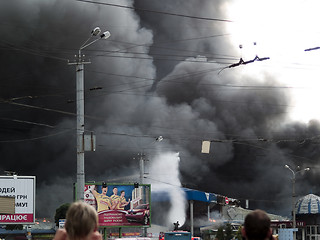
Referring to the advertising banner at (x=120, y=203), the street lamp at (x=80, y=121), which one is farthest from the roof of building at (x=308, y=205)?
the street lamp at (x=80, y=121)

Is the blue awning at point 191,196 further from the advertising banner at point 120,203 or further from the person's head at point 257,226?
the person's head at point 257,226

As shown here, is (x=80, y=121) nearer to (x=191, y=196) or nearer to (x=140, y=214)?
(x=140, y=214)

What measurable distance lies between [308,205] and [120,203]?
48914mm

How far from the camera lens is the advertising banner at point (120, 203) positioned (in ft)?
210

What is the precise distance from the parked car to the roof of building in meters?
45.7

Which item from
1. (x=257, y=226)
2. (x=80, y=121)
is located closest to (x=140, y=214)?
(x=80, y=121)

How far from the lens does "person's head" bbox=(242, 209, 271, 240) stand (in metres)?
5.18

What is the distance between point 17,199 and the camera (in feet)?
124

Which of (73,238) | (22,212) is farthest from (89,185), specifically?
(73,238)

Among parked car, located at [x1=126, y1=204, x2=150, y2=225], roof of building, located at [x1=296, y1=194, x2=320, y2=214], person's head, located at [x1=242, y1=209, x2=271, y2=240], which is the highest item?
roof of building, located at [x1=296, y1=194, x2=320, y2=214]

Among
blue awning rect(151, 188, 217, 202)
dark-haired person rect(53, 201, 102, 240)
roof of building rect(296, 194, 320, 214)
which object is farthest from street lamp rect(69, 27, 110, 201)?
roof of building rect(296, 194, 320, 214)

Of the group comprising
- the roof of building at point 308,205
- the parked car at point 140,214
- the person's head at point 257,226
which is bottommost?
the person's head at point 257,226

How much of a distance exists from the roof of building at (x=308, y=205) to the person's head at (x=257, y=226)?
101762mm

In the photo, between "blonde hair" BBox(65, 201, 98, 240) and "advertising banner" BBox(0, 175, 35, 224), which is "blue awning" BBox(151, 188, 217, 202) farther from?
"blonde hair" BBox(65, 201, 98, 240)
